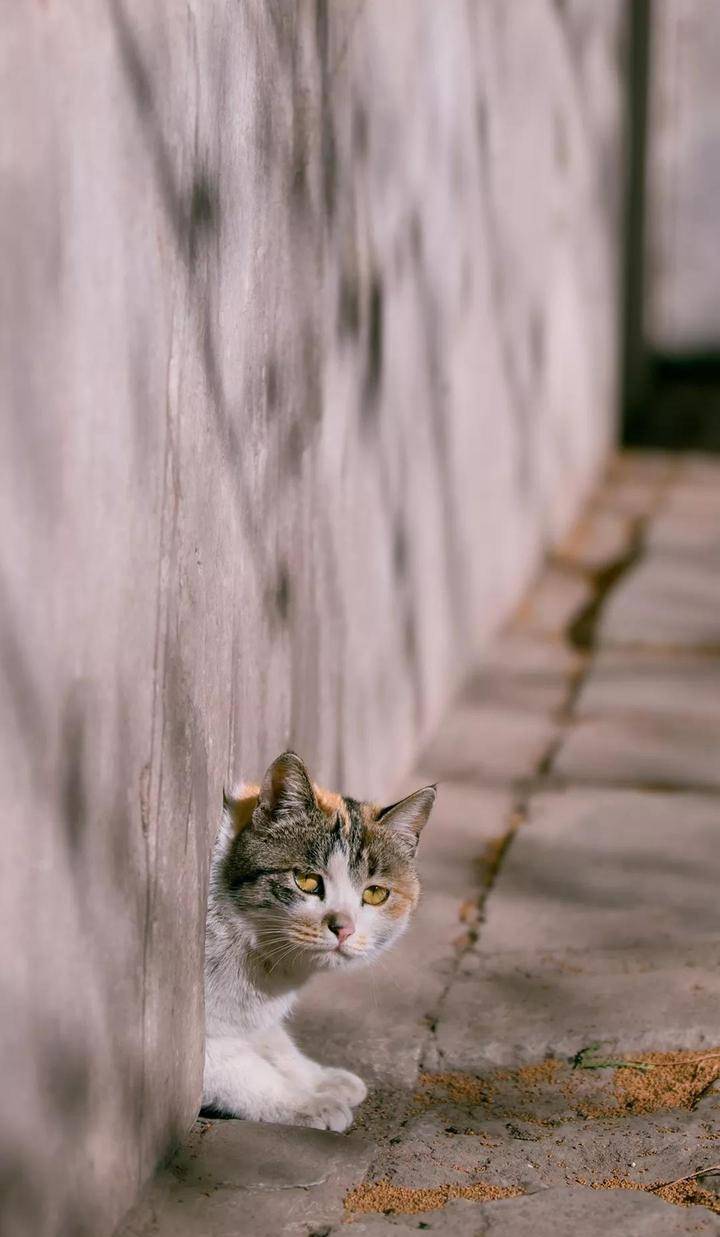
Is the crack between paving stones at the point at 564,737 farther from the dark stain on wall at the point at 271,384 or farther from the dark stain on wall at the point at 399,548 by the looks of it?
the dark stain on wall at the point at 271,384

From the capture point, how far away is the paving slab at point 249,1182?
6.89 feet

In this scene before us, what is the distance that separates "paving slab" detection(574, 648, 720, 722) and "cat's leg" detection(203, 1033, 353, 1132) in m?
2.08

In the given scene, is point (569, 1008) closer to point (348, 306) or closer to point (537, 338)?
point (348, 306)

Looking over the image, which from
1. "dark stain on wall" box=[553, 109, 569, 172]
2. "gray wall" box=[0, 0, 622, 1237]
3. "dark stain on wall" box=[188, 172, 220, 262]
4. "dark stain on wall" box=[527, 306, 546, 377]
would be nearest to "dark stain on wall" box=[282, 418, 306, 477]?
"gray wall" box=[0, 0, 622, 1237]

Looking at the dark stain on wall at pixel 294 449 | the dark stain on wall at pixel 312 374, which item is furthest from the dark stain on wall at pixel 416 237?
the dark stain on wall at pixel 294 449

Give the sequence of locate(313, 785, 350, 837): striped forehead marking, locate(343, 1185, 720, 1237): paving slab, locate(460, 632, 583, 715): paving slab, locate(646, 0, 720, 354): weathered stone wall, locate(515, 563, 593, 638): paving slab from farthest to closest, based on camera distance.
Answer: locate(646, 0, 720, 354): weathered stone wall < locate(515, 563, 593, 638): paving slab < locate(460, 632, 583, 715): paving slab < locate(313, 785, 350, 837): striped forehead marking < locate(343, 1185, 720, 1237): paving slab

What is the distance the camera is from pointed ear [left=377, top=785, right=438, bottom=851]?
2633 millimetres

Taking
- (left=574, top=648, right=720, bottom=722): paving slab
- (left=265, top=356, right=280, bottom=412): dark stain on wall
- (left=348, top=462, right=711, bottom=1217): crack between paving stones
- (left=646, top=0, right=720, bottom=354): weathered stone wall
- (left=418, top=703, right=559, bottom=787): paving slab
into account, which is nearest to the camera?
(left=265, top=356, right=280, bottom=412): dark stain on wall

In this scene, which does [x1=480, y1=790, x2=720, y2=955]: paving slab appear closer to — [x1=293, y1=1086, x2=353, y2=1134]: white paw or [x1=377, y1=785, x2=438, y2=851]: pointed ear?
[x1=377, y1=785, x2=438, y2=851]: pointed ear

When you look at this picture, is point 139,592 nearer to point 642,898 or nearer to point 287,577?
point 287,577

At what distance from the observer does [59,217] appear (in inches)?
67.4

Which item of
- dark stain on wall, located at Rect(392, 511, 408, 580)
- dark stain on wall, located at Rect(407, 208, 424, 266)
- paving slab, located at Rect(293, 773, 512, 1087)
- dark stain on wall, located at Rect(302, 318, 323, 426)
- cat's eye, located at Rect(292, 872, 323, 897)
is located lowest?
paving slab, located at Rect(293, 773, 512, 1087)

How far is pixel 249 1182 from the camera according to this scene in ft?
7.26

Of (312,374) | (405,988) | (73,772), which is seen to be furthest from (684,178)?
(73,772)
